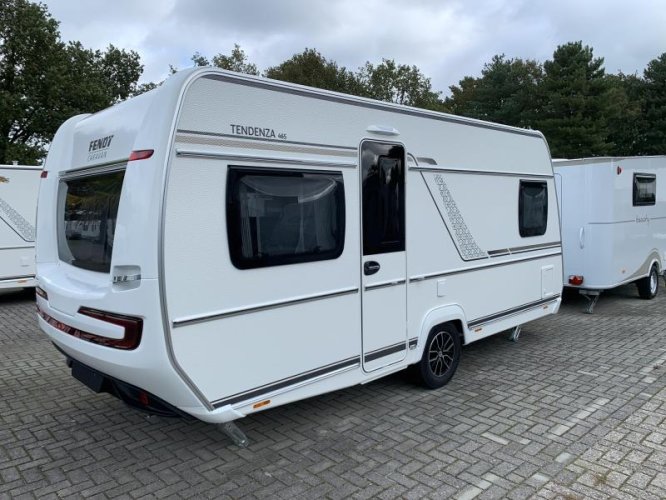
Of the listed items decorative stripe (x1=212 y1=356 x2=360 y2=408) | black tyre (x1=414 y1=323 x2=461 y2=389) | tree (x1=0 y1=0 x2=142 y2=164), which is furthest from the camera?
tree (x1=0 y1=0 x2=142 y2=164)

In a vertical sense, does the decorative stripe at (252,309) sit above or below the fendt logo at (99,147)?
below

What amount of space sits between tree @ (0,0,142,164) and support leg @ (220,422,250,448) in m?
19.5

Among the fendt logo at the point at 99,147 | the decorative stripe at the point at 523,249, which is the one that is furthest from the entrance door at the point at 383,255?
the fendt logo at the point at 99,147

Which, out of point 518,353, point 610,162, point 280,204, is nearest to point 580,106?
point 610,162

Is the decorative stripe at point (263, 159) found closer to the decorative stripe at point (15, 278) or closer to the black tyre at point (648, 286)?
the black tyre at point (648, 286)

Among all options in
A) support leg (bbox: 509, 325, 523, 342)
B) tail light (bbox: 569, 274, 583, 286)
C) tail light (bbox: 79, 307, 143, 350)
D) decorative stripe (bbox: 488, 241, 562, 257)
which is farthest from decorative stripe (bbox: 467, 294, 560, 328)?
tail light (bbox: 79, 307, 143, 350)

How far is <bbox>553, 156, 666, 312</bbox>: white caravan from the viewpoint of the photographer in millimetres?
8320

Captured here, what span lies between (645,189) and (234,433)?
8.91 meters

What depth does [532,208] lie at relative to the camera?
6238mm

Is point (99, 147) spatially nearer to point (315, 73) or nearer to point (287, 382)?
point (287, 382)

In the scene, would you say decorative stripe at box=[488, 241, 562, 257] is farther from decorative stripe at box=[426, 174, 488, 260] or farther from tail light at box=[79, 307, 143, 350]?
tail light at box=[79, 307, 143, 350]

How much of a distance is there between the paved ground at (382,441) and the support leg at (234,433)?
9 centimetres

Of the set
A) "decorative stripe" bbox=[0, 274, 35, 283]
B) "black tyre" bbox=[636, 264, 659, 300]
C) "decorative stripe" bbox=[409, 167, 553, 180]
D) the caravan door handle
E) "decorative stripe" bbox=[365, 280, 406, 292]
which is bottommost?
"black tyre" bbox=[636, 264, 659, 300]

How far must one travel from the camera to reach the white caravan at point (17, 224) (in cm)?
965
